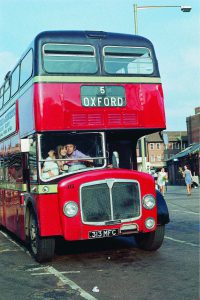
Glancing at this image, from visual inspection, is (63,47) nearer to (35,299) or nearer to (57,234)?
(57,234)

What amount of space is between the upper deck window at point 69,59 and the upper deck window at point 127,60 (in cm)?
29

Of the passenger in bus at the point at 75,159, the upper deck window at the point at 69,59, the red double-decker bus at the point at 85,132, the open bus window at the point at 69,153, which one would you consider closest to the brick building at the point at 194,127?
the red double-decker bus at the point at 85,132

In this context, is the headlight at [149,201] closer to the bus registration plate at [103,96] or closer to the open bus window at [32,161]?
the bus registration plate at [103,96]

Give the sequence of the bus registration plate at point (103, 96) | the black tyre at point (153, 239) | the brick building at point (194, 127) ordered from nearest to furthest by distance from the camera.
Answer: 1. the bus registration plate at point (103, 96)
2. the black tyre at point (153, 239)
3. the brick building at point (194, 127)

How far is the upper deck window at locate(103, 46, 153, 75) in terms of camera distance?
862 centimetres

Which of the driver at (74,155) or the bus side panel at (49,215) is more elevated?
the driver at (74,155)

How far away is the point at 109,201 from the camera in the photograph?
786 cm

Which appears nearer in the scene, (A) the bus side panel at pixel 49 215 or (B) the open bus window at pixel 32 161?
(A) the bus side panel at pixel 49 215

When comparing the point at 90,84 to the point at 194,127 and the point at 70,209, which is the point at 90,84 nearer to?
the point at 70,209

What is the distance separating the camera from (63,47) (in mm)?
8398

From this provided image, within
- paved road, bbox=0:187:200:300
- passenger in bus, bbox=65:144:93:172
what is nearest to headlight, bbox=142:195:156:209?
paved road, bbox=0:187:200:300

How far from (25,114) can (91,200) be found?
7.31ft

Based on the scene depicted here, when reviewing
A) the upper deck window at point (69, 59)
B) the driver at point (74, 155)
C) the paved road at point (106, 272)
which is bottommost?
the paved road at point (106, 272)

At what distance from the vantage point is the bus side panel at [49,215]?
7664 mm
